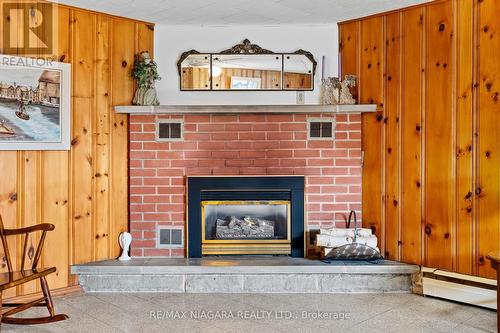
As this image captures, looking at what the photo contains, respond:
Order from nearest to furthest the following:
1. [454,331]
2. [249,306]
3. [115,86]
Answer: [454,331] → [249,306] → [115,86]

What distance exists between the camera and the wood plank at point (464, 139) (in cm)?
303

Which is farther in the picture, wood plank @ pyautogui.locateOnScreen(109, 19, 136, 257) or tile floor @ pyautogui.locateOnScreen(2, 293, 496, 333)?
wood plank @ pyautogui.locateOnScreen(109, 19, 136, 257)

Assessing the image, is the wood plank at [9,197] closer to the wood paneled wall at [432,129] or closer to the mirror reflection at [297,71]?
the mirror reflection at [297,71]

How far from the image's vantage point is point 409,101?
3320 millimetres

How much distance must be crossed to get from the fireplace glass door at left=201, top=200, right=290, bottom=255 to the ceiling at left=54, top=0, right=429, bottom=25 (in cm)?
149

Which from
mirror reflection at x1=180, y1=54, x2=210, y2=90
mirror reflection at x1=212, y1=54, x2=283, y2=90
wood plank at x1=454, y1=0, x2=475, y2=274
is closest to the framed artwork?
mirror reflection at x1=180, y1=54, x2=210, y2=90

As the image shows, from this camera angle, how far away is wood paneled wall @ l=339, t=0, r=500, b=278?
297 cm

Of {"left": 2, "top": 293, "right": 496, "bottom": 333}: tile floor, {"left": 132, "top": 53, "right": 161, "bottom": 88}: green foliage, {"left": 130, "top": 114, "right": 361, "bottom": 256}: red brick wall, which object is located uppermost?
{"left": 132, "top": 53, "right": 161, "bottom": 88}: green foliage

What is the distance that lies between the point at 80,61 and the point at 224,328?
2249 millimetres

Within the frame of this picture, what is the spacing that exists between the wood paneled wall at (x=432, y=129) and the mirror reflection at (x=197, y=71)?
1.15 metres

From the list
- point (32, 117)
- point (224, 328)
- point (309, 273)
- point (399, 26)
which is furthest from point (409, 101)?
point (32, 117)

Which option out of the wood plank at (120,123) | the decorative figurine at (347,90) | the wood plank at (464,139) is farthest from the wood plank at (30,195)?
the wood plank at (464,139)

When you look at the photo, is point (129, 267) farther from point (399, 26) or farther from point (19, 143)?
point (399, 26)

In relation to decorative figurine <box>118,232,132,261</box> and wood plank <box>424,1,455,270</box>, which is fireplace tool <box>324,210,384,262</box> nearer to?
wood plank <box>424,1,455,270</box>
